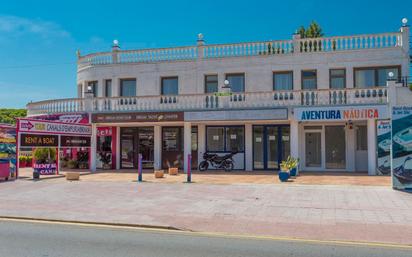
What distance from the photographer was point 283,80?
78.5ft

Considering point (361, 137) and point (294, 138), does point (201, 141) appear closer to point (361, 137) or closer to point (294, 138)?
point (294, 138)

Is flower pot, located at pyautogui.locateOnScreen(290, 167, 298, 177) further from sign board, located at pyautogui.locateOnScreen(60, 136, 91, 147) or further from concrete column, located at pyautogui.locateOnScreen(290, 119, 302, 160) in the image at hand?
sign board, located at pyautogui.locateOnScreen(60, 136, 91, 147)

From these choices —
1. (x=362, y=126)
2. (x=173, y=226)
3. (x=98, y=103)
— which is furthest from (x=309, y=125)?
(x=173, y=226)

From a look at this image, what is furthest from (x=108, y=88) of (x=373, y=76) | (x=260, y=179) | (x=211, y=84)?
(x=373, y=76)

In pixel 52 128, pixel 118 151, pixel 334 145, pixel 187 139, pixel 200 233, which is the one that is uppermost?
pixel 52 128

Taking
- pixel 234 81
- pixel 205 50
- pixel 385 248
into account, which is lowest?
pixel 385 248

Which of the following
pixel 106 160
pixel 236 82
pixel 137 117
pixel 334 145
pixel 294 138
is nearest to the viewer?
pixel 294 138

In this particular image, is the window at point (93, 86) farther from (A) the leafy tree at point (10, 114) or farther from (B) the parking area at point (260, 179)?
(A) the leafy tree at point (10, 114)

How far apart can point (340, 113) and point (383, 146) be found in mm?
2468

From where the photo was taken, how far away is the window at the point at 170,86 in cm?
2559

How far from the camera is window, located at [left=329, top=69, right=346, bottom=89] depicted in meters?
23.1

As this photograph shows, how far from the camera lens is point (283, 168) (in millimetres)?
18750

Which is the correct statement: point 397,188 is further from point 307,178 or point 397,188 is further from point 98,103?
point 98,103

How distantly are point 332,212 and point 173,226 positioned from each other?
4.29 m
